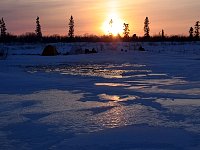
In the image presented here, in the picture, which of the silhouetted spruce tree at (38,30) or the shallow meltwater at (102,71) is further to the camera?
the silhouetted spruce tree at (38,30)

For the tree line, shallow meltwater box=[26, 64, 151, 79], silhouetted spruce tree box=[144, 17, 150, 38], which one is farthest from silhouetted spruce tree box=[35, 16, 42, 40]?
shallow meltwater box=[26, 64, 151, 79]

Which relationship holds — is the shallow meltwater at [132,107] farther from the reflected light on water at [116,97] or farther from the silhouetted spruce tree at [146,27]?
the silhouetted spruce tree at [146,27]

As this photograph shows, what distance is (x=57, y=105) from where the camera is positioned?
8.45m

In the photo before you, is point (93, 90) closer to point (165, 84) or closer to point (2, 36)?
point (165, 84)

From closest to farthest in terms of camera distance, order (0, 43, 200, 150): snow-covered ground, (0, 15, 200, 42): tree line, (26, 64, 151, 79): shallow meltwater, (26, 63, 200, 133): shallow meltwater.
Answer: (0, 43, 200, 150): snow-covered ground < (26, 63, 200, 133): shallow meltwater < (26, 64, 151, 79): shallow meltwater < (0, 15, 200, 42): tree line

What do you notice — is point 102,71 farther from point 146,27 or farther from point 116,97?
point 146,27

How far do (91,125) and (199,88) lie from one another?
5680 millimetres

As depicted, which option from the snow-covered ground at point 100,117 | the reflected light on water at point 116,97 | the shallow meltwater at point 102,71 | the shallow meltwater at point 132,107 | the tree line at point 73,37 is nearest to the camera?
the snow-covered ground at point 100,117

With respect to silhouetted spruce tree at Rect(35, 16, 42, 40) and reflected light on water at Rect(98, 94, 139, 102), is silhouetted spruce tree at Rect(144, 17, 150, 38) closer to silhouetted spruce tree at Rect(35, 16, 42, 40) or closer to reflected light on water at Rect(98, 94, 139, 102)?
silhouetted spruce tree at Rect(35, 16, 42, 40)

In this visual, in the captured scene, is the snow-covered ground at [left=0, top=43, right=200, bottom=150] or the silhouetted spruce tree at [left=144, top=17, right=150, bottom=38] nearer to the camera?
the snow-covered ground at [left=0, top=43, right=200, bottom=150]

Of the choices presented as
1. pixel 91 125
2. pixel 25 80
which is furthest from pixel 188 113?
pixel 25 80

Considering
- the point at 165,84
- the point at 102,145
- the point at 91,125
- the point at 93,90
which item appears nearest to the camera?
the point at 102,145

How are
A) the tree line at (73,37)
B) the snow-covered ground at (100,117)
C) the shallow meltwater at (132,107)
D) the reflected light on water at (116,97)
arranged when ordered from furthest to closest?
the tree line at (73,37)
the reflected light on water at (116,97)
the shallow meltwater at (132,107)
the snow-covered ground at (100,117)

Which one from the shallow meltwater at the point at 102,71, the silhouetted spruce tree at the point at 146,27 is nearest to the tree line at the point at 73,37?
the silhouetted spruce tree at the point at 146,27
